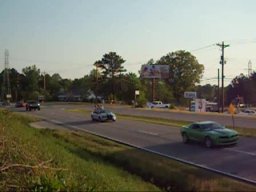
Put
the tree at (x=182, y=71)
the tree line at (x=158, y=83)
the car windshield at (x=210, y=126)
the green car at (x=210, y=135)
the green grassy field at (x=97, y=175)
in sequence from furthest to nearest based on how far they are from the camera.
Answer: the tree at (x=182, y=71) → the tree line at (x=158, y=83) → the car windshield at (x=210, y=126) → the green car at (x=210, y=135) → the green grassy field at (x=97, y=175)

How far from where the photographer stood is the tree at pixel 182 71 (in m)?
145

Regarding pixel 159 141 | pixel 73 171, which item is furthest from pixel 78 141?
pixel 73 171

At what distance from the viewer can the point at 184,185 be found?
13.7 meters

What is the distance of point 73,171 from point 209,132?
1338 cm

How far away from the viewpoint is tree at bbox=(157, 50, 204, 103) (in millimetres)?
145250

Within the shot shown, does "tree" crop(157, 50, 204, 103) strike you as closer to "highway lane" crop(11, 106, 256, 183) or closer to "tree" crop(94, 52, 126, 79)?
"tree" crop(94, 52, 126, 79)

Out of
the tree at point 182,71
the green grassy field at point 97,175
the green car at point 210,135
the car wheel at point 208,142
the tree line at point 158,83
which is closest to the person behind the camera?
the green grassy field at point 97,175

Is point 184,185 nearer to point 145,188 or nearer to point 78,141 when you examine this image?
point 145,188

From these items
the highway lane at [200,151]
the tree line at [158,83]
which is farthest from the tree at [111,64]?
the highway lane at [200,151]

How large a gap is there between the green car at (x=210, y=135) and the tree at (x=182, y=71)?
388 feet

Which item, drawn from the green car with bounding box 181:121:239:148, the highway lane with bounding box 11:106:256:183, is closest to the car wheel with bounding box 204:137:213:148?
the green car with bounding box 181:121:239:148

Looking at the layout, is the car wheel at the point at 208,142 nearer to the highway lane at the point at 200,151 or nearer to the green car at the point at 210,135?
the green car at the point at 210,135

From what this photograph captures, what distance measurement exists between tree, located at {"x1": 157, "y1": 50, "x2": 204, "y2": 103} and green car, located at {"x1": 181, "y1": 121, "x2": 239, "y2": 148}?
388 ft

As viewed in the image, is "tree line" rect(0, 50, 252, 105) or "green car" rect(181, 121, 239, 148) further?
"tree line" rect(0, 50, 252, 105)
